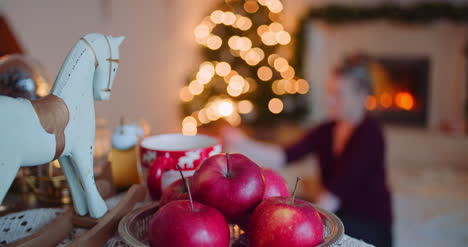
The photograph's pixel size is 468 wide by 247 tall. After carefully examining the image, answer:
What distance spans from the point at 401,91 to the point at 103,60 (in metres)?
3.66

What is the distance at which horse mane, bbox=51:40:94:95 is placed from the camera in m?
0.47

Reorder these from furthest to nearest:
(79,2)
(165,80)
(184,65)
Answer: (184,65) → (165,80) → (79,2)

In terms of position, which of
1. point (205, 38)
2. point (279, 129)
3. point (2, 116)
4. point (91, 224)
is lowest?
point (279, 129)

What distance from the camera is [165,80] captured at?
3.35 metres

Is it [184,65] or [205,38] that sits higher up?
[205,38]

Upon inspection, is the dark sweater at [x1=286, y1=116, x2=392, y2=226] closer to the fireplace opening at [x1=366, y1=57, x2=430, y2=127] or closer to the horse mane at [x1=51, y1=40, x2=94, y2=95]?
the horse mane at [x1=51, y1=40, x2=94, y2=95]

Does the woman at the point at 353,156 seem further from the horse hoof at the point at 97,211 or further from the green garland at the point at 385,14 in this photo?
the green garland at the point at 385,14

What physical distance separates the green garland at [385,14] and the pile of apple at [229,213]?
3.32 metres

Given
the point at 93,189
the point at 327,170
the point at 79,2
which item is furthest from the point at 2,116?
the point at 79,2

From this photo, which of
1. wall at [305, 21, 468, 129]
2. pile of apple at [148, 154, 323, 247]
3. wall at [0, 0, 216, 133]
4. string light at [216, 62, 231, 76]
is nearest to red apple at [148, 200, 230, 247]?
pile of apple at [148, 154, 323, 247]

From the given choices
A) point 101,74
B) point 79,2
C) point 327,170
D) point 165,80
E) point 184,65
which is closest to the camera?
point 101,74

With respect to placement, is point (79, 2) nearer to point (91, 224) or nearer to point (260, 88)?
point (260, 88)

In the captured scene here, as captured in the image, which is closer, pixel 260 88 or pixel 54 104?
pixel 54 104

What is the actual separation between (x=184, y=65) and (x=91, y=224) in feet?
10.2
